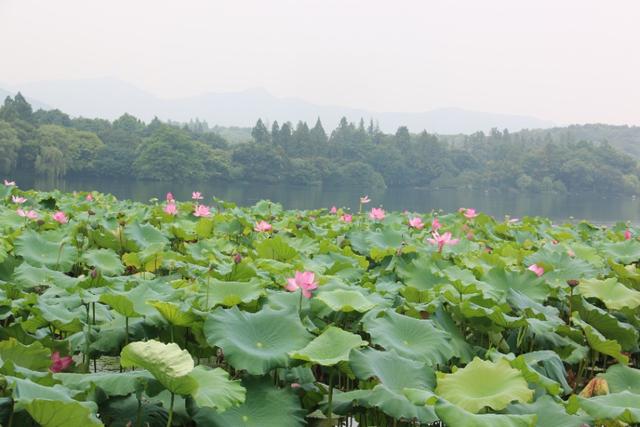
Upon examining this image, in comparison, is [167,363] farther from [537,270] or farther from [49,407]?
[537,270]

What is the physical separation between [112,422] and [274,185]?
58.8 m

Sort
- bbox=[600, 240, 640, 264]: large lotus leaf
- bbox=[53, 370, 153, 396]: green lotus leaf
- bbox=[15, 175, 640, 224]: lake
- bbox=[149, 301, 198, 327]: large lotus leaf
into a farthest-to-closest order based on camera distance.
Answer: bbox=[15, 175, 640, 224]: lake, bbox=[600, 240, 640, 264]: large lotus leaf, bbox=[149, 301, 198, 327]: large lotus leaf, bbox=[53, 370, 153, 396]: green lotus leaf

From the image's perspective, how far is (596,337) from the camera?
201 centimetres

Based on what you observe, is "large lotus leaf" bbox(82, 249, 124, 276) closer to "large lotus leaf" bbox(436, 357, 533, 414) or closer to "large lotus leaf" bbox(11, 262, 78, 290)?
"large lotus leaf" bbox(11, 262, 78, 290)

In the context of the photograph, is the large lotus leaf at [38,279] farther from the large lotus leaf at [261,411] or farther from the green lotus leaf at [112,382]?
the large lotus leaf at [261,411]

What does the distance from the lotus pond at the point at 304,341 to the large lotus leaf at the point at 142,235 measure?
0.7 inches

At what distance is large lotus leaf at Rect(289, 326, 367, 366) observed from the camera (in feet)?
4.61

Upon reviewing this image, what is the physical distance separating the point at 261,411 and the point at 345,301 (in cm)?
54

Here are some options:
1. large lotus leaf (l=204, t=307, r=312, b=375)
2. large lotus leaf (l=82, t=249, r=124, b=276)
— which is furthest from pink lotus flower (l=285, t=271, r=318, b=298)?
large lotus leaf (l=82, t=249, r=124, b=276)

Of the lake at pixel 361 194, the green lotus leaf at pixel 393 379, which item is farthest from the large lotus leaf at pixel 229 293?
the lake at pixel 361 194

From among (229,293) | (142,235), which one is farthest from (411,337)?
(142,235)

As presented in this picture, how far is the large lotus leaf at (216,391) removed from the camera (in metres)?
1.19

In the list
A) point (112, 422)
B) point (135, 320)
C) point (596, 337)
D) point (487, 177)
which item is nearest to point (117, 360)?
point (135, 320)

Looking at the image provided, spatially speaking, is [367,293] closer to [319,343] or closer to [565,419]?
[319,343]
